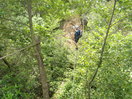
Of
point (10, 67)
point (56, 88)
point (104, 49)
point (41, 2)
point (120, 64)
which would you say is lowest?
point (56, 88)

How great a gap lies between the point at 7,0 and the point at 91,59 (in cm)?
224

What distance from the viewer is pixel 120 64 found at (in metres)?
2.45

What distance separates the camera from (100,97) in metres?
2.86

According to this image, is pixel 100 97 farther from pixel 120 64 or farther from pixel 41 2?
pixel 41 2

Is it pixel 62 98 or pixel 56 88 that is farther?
pixel 56 88

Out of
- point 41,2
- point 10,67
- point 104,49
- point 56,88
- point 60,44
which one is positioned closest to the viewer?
point 104,49

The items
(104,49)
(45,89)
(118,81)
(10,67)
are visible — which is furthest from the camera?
(10,67)

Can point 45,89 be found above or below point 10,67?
below

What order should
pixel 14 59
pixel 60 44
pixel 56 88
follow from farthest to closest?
pixel 60 44, pixel 56 88, pixel 14 59

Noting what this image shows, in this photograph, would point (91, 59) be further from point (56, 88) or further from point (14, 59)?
point (56, 88)

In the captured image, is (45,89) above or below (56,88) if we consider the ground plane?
above

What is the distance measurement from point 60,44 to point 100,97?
16.2ft

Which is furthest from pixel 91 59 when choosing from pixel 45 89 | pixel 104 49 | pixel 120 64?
pixel 45 89

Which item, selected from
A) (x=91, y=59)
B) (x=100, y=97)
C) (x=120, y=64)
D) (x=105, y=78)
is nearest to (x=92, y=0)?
(x=91, y=59)
